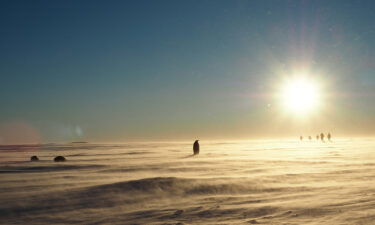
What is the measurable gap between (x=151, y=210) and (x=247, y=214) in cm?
221

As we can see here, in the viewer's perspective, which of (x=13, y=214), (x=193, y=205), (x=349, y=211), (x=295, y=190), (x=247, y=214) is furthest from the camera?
(x=295, y=190)

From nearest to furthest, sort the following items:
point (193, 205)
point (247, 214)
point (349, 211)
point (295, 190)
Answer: point (349, 211) → point (247, 214) → point (193, 205) → point (295, 190)

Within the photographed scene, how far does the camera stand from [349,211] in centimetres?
703

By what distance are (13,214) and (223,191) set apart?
5.32 m

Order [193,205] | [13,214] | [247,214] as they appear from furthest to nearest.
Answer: [193,205]
[13,214]
[247,214]

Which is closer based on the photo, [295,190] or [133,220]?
[133,220]

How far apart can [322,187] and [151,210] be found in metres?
5.00

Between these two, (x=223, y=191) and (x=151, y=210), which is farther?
(x=223, y=191)

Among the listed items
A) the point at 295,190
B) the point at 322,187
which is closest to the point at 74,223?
the point at 295,190

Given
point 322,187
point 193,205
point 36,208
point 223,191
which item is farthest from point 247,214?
point 36,208

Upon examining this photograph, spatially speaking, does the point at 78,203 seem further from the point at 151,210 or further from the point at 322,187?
the point at 322,187

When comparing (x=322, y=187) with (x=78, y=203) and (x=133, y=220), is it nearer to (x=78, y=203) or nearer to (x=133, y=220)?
(x=133, y=220)

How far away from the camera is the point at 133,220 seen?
7.61m

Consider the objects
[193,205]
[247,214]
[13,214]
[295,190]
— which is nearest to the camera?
[247,214]
